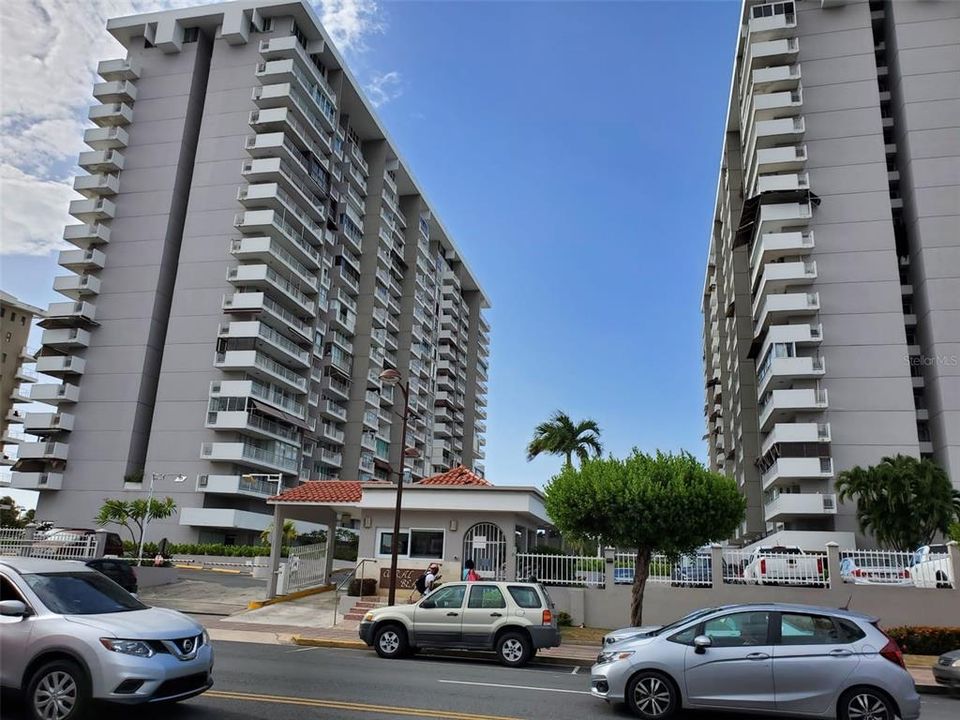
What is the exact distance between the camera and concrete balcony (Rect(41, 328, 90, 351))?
58875 millimetres

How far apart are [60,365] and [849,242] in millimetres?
59793

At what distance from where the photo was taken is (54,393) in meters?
57.6

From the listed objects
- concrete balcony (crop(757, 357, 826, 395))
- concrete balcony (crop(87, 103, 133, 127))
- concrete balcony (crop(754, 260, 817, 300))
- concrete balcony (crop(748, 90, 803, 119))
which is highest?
concrete balcony (crop(87, 103, 133, 127))

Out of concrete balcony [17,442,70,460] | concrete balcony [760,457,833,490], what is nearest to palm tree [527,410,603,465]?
concrete balcony [760,457,833,490]

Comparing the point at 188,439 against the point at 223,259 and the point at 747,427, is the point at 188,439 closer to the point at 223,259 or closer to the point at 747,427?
the point at 223,259

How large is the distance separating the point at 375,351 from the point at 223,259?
21.5 metres

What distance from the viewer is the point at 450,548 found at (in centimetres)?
2480

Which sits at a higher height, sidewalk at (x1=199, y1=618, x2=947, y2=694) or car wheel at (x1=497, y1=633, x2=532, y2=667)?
car wheel at (x1=497, y1=633, x2=532, y2=667)

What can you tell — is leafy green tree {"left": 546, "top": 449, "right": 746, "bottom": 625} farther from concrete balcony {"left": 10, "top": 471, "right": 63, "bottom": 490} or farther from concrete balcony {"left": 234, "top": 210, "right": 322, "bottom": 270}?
concrete balcony {"left": 10, "top": 471, "right": 63, "bottom": 490}

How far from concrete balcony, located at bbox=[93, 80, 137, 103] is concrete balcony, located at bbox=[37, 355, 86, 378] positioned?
23.3 m

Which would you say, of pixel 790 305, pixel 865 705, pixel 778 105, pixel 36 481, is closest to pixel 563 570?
pixel 865 705

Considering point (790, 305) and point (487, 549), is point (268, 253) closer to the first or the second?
point (790, 305)

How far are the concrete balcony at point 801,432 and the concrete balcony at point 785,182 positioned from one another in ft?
55.3

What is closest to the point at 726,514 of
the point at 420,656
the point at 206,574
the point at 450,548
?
the point at 450,548
